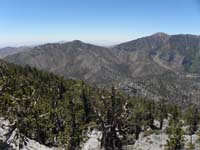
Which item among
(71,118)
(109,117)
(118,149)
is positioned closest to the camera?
(109,117)

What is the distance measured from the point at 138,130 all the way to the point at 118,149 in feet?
181

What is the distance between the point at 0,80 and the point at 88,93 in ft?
279

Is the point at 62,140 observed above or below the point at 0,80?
below

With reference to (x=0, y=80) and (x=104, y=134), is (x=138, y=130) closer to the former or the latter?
(x=104, y=134)

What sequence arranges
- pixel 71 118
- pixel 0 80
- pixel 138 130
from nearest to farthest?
pixel 0 80 → pixel 71 118 → pixel 138 130

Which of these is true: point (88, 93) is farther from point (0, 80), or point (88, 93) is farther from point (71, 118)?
point (0, 80)

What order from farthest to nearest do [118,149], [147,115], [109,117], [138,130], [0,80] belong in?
[147,115] → [138,130] → [118,149] → [109,117] → [0,80]

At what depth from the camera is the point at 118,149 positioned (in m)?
48.9

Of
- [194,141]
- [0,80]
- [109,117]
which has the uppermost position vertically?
[0,80]

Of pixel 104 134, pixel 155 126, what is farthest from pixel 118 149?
pixel 155 126

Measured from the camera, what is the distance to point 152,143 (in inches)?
2913

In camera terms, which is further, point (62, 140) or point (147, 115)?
point (147, 115)

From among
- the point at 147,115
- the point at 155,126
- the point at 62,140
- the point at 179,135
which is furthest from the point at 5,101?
the point at 155,126

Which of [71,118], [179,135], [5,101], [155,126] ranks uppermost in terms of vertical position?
[5,101]
